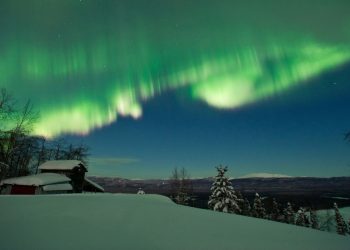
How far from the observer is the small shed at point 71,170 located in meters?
41.3

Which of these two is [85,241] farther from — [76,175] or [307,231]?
[76,175]

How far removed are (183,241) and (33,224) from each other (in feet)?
12.3

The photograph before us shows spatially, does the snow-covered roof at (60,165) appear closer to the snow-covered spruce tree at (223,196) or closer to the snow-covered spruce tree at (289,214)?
the snow-covered spruce tree at (223,196)

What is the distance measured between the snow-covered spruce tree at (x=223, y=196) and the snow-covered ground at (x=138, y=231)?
1275 inches

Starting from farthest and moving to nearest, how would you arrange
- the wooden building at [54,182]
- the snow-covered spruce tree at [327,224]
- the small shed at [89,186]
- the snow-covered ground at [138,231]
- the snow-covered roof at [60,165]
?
the snow-covered spruce tree at [327,224], the small shed at [89,186], the snow-covered roof at [60,165], the wooden building at [54,182], the snow-covered ground at [138,231]

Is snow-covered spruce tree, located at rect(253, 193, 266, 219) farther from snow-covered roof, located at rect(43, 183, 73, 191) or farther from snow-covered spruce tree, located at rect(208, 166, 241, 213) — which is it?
snow-covered roof, located at rect(43, 183, 73, 191)

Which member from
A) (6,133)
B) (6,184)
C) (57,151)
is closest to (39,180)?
(6,184)

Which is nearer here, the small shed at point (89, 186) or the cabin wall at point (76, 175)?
the cabin wall at point (76, 175)

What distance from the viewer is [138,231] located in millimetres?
6609

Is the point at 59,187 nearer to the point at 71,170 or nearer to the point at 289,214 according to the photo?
the point at 71,170

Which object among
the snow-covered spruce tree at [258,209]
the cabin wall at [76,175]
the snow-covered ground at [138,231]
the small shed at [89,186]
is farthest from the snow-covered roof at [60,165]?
the snow-covered spruce tree at [258,209]

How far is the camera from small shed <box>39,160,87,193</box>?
41312 mm

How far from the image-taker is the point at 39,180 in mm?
34281

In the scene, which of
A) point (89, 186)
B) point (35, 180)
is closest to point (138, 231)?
point (35, 180)
